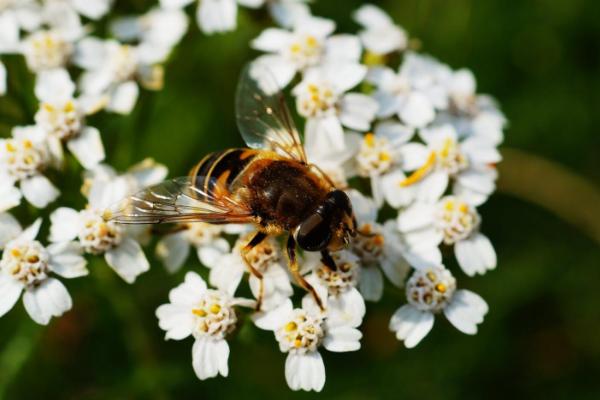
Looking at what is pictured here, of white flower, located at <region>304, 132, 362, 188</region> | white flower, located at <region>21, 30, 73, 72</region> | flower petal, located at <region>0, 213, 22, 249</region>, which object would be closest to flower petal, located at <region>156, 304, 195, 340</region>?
flower petal, located at <region>0, 213, 22, 249</region>

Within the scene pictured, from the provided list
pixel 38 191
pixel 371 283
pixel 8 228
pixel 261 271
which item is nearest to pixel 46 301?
pixel 8 228

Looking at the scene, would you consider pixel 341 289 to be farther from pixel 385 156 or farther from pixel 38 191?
pixel 38 191

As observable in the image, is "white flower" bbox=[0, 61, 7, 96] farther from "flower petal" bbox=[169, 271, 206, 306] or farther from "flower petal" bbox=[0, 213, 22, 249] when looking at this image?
"flower petal" bbox=[169, 271, 206, 306]

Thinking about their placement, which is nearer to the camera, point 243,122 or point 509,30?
point 243,122

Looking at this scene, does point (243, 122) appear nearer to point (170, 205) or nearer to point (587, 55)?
point (170, 205)

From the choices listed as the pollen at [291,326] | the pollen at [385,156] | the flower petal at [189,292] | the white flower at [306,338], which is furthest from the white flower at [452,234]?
the flower petal at [189,292]

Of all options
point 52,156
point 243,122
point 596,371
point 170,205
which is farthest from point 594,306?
point 52,156
